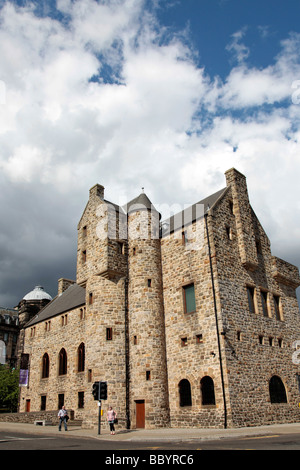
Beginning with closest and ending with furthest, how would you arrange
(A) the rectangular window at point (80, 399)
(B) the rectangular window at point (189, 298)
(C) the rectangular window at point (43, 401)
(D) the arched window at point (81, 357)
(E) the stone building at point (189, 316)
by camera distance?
(E) the stone building at point (189, 316)
(B) the rectangular window at point (189, 298)
(A) the rectangular window at point (80, 399)
(D) the arched window at point (81, 357)
(C) the rectangular window at point (43, 401)

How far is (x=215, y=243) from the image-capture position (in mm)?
24859

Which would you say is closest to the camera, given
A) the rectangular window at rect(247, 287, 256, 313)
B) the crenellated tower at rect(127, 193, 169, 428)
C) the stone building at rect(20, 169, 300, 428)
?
the stone building at rect(20, 169, 300, 428)

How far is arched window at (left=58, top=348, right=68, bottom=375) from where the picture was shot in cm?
3488

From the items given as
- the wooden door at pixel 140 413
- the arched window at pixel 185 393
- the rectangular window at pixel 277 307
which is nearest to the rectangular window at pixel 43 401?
the wooden door at pixel 140 413

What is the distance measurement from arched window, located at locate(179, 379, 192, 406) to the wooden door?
250 cm

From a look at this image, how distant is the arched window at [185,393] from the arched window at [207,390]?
47.6 inches

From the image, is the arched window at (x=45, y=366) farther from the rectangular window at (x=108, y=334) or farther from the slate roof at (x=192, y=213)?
the slate roof at (x=192, y=213)

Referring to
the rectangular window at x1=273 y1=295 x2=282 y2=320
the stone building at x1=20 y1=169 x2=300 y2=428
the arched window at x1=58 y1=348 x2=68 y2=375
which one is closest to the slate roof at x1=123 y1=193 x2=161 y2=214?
the stone building at x1=20 y1=169 x2=300 y2=428

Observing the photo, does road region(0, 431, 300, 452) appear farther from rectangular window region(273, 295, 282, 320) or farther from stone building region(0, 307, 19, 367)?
stone building region(0, 307, 19, 367)

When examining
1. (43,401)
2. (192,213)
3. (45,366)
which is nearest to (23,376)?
(45,366)

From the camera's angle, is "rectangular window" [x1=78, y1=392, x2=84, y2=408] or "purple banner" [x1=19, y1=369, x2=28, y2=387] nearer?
"rectangular window" [x1=78, y1=392, x2=84, y2=408]

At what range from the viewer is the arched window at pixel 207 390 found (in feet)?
72.6
